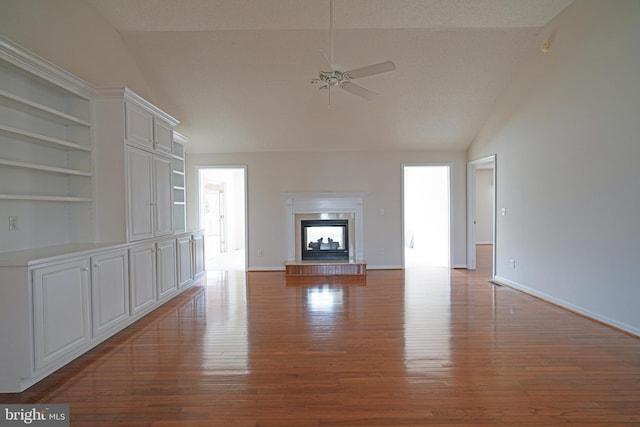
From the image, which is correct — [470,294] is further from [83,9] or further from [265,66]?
[83,9]

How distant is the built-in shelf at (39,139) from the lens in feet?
8.87

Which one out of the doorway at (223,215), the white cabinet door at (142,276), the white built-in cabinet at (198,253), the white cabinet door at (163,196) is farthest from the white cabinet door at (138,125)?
the doorway at (223,215)

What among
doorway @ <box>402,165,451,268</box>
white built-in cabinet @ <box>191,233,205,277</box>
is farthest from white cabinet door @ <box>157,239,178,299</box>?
doorway @ <box>402,165,451,268</box>

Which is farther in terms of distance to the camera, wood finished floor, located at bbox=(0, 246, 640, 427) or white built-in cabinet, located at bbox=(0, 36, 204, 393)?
white built-in cabinet, located at bbox=(0, 36, 204, 393)

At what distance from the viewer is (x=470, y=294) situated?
4855 mm

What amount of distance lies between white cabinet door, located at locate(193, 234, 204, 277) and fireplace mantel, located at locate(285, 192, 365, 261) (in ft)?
5.30

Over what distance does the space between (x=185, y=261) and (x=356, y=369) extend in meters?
3.39

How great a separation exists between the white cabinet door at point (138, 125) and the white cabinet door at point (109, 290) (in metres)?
1.26

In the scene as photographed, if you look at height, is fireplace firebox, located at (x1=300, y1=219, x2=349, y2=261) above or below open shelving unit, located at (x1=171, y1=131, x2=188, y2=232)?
below

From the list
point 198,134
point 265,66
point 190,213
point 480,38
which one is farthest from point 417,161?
point 190,213

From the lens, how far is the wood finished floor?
2.12m

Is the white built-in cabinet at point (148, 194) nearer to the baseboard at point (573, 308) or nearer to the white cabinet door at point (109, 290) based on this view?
the white cabinet door at point (109, 290)

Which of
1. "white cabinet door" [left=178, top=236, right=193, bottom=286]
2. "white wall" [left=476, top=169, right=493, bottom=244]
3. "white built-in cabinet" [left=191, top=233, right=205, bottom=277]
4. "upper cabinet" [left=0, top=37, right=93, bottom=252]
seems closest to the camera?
"upper cabinet" [left=0, top=37, right=93, bottom=252]

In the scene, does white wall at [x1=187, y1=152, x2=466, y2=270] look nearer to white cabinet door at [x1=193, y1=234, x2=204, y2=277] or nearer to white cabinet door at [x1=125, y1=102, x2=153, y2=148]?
white cabinet door at [x1=193, y1=234, x2=204, y2=277]
